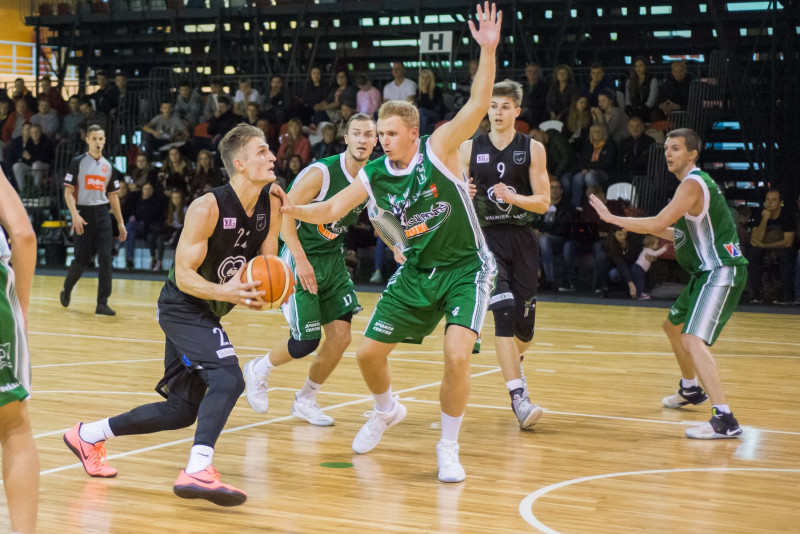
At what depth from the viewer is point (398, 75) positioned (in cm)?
1501

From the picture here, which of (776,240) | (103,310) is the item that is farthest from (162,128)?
(776,240)

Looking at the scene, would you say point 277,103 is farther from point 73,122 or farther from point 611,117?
point 611,117

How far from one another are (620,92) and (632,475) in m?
10.3

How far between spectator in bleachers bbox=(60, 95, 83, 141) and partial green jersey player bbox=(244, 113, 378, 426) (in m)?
12.9

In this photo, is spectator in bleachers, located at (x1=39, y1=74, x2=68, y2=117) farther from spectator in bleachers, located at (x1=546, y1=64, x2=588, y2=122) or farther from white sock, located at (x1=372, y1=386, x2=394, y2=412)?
white sock, located at (x1=372, y1=386, x2=394, y2=412)

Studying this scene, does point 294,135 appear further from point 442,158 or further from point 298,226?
point 442,158

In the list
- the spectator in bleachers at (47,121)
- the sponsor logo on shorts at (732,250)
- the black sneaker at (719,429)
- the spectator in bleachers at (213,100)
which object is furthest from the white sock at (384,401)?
the spectator in bleachers at (47,121)

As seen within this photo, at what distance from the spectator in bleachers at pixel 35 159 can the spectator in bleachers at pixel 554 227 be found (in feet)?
28.1

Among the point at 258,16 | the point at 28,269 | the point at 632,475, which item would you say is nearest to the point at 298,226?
the point at 632,475

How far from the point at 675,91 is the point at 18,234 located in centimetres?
1211

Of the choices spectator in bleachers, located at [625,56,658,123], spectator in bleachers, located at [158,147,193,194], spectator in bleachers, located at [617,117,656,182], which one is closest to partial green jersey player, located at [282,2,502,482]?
spectator in bleachers, located at [617,117,656,182]

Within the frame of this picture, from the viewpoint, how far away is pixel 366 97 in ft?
49.6

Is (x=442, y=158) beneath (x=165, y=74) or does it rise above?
beneath

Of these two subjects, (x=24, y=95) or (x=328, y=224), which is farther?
(x=24, y=95)
